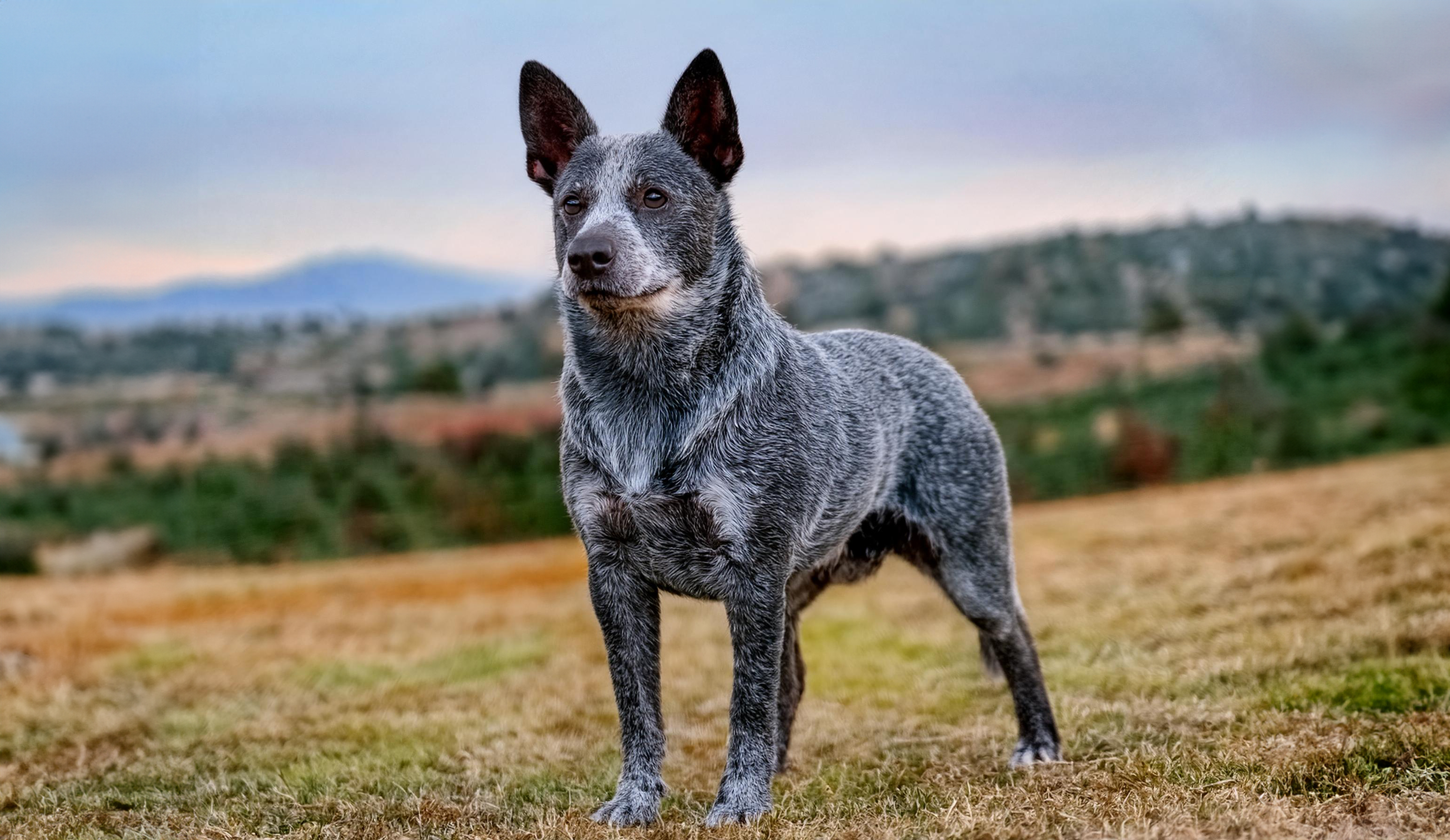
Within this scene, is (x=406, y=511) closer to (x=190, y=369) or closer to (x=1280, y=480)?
(x=190, y=369)

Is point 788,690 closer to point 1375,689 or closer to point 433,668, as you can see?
point 1375,689

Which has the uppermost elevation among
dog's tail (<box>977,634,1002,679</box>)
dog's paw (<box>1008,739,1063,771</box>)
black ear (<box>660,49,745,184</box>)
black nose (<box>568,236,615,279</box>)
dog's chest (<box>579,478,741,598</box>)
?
black ear (<box>660,49,745,184</box>)

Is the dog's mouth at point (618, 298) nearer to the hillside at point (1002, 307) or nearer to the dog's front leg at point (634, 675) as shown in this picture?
Result: the dog's front leg at point (634, 675)

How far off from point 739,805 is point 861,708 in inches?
123

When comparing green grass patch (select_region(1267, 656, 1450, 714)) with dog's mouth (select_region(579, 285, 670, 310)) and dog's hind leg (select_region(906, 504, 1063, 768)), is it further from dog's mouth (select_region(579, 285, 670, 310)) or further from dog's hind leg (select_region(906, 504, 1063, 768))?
dog's mouth (select_region(579, 285, 670, 310))

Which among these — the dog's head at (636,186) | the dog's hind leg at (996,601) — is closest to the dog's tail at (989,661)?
the dog's hind leg at (996,601)

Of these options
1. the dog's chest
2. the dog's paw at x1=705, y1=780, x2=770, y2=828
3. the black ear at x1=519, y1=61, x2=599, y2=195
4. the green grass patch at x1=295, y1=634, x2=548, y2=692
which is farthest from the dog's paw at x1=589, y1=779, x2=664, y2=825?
the green grass patch at x1=295, y1=634, x2=548, y2=692

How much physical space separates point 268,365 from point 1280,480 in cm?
2056

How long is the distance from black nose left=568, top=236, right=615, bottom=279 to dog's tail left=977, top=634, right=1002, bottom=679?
12.4 ft

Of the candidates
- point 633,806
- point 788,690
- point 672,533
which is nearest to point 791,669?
point 788,690

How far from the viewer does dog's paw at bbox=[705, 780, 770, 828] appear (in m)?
6.21

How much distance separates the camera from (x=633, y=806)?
21.2ft

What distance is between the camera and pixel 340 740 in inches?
344

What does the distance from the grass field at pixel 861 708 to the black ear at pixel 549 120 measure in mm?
3481
